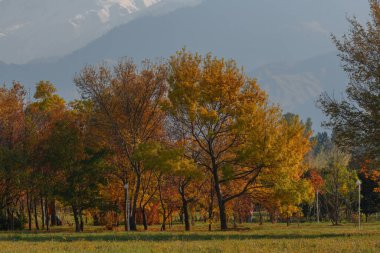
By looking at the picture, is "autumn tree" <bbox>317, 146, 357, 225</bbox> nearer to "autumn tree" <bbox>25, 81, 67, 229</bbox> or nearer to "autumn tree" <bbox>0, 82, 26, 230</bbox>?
"autumn tree" <bbox>25, 81, 67, 229</bbox>

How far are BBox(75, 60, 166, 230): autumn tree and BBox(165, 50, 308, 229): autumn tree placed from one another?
4.49 metres

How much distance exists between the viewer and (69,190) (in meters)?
45.4

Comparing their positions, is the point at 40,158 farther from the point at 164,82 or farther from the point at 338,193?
the point at 338,193

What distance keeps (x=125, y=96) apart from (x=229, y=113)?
10.6 m

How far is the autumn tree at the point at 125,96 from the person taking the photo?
45406 millimetres

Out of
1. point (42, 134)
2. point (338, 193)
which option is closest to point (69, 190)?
point (42, 134)

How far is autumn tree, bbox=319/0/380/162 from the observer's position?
28328 mm

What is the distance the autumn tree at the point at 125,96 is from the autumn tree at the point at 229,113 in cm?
449

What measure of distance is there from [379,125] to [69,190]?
27097 millimetres

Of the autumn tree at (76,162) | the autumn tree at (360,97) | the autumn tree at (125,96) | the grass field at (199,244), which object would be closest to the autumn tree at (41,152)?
the autumn tree at (76,162)

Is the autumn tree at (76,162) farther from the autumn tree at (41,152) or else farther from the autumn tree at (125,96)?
the autumn tree at (125,96)

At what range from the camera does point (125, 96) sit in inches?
1788

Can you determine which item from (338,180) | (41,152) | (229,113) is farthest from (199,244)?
(338,180)

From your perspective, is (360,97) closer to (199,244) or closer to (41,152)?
(199,244)
